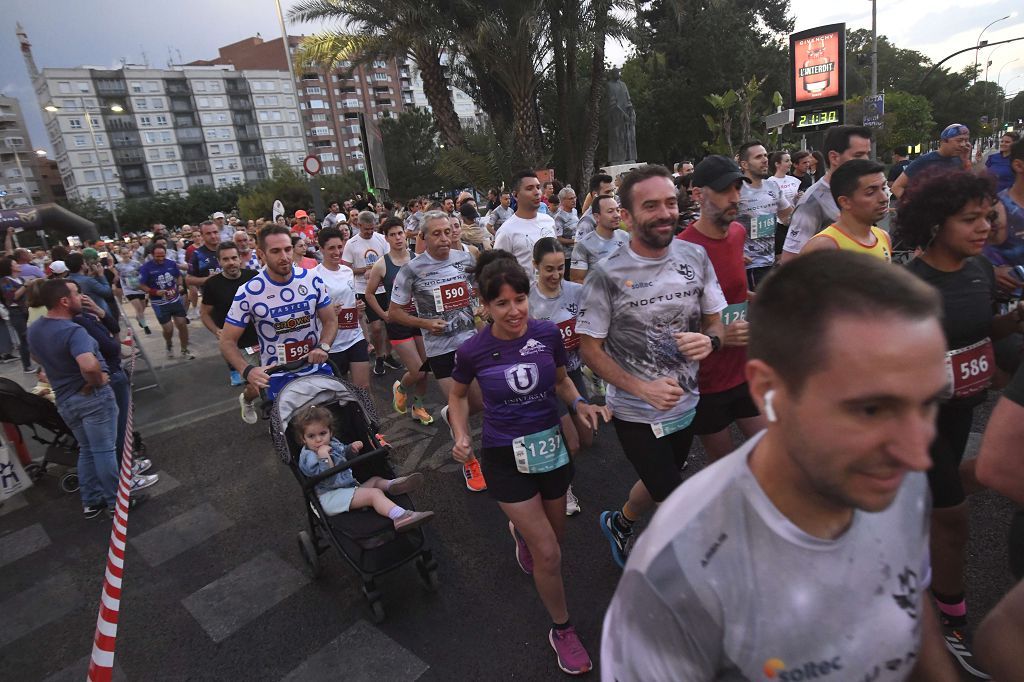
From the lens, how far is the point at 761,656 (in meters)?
1.04

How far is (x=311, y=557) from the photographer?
3607 millimetres

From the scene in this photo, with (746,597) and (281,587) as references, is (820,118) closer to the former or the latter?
(281,587)

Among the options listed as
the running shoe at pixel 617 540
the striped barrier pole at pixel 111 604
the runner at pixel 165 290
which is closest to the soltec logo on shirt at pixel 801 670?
the running shoe at pixel 617 540

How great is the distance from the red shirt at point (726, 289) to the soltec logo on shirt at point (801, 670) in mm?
2034

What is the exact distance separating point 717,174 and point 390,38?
1676 cm

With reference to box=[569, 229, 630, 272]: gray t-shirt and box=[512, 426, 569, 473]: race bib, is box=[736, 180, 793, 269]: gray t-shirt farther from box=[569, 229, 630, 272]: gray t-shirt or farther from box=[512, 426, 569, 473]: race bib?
box=[512, 426, 569, 473]: race bib

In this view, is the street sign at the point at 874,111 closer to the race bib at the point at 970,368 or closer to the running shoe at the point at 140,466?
the race bib at the point at 970,368

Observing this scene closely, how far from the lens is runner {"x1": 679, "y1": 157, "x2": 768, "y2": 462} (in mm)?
3076

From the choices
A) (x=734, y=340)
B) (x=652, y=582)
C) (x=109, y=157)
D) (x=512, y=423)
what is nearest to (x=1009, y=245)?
(x=734, y=340)

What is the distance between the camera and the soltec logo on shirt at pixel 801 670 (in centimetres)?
104

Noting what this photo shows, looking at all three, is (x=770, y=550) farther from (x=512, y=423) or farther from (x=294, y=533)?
(x=294, y=533)

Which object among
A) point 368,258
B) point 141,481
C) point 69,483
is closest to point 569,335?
point 141,481

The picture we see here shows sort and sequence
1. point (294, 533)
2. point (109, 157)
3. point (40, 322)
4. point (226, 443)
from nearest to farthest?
point (294, 533) → point (40, 322) → point (226, 443) → point (109, 157)

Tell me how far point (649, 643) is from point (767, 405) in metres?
0.49
